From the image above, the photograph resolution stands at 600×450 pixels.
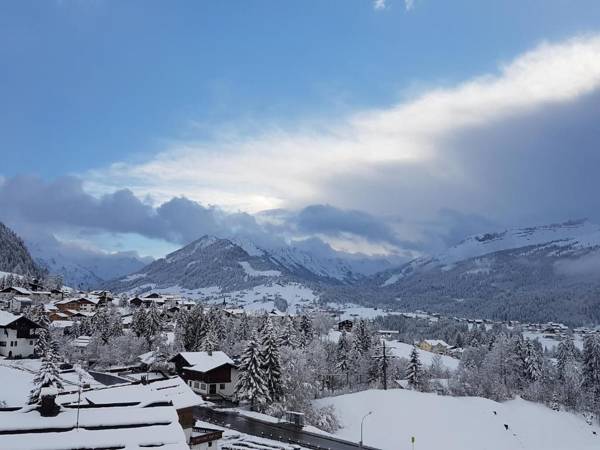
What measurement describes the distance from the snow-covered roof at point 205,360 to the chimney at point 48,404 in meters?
50.1

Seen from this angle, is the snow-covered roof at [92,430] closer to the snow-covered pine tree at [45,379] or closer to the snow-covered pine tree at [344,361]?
the snow-covered pine tree at [45,379]

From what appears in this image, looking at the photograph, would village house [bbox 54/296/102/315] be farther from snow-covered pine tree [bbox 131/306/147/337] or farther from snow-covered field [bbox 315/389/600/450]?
snow-covered field [bbox 315/389/600/450]

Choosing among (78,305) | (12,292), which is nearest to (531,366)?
(78,305)

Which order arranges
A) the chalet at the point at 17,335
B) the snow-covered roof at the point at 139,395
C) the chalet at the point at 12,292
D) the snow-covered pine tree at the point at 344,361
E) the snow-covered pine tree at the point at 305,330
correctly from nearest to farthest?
the snow-covered roof at the point at 139,395
the chalet at the point at 17,335
the snow-covered pine tree at the point at 344,361
the snow-covered pine tree at the point at 305,330
the chalet at the point at 12,292

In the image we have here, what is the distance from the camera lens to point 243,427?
2329 inches

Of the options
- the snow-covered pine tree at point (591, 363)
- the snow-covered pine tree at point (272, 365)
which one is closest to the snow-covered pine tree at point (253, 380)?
the snow-covered pine tree at point (272, 365)

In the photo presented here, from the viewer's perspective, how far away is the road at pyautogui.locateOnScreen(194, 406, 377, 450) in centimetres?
5494

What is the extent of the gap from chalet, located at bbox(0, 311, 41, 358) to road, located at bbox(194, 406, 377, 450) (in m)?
35.7

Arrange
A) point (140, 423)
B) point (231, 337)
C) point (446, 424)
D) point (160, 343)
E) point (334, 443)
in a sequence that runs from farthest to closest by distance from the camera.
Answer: point (231, 337), point (160, 343), point (446, 424), point (334, 443), point (140, 423)

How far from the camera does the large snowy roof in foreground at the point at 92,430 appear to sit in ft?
87.5

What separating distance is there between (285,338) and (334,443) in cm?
3797

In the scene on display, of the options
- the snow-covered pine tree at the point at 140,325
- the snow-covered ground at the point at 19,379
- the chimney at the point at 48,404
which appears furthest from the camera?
the snow-covered pine tree at the point at 140,325

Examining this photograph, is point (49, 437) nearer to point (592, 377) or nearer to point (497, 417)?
point (497, 417)

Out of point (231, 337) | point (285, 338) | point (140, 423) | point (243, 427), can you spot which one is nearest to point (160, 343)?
point (231, 337)
